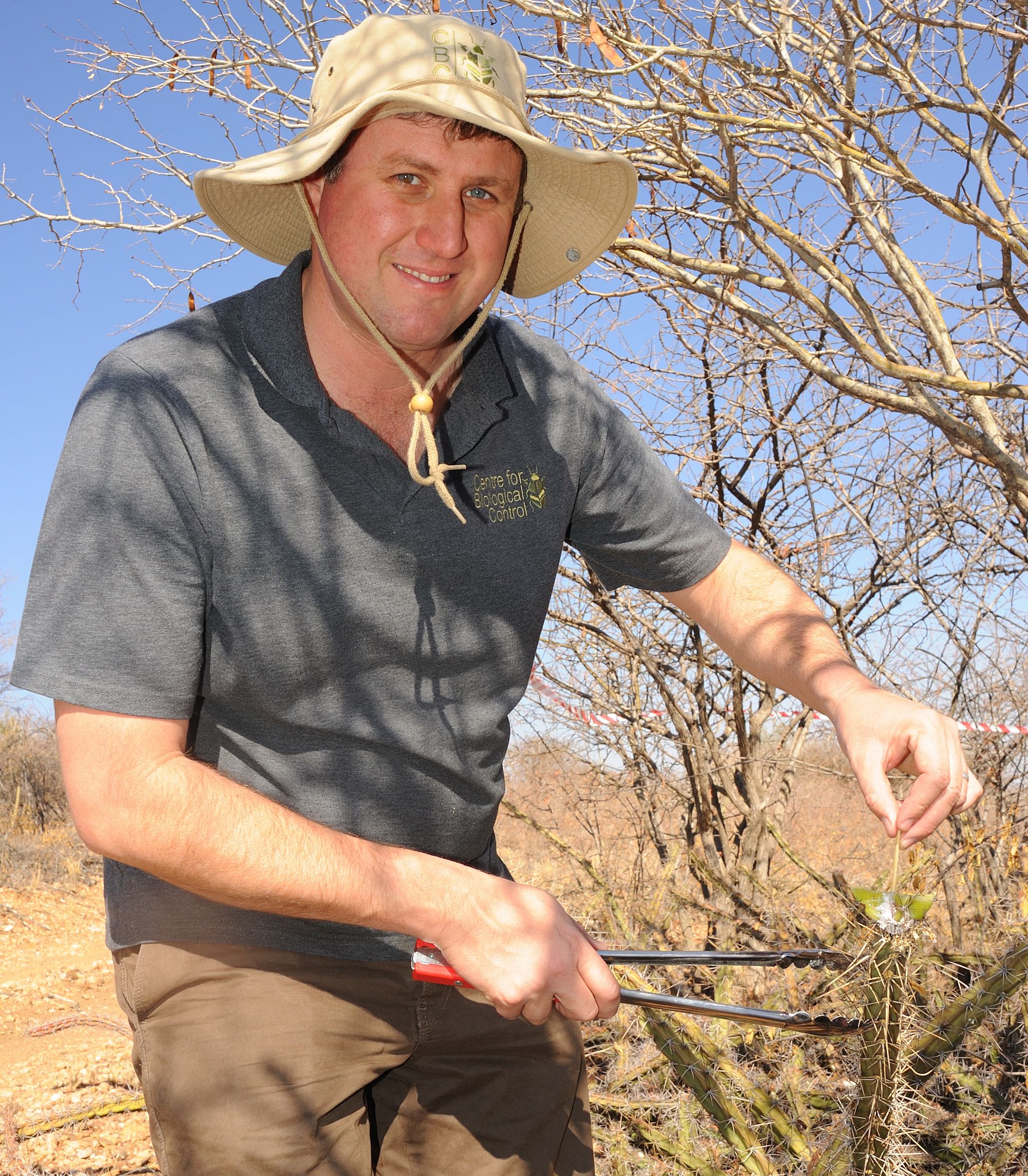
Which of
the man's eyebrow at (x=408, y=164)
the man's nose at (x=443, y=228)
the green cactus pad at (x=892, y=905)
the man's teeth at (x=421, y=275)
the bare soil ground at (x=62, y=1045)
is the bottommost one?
the bare soil ground at (x=62, y=1045)

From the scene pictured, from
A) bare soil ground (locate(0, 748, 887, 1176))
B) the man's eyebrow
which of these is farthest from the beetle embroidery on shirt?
bare soil ground (locate(0, 748, 887, 1176))

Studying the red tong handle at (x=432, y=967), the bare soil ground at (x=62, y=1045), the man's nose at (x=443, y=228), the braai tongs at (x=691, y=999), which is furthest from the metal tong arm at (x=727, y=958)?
the bare soil ground at (x=62, y=1045)

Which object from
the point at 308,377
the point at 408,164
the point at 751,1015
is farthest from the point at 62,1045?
the point at 408,164

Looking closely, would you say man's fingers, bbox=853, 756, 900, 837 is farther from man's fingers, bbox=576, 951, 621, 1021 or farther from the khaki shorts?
the khaki shorts

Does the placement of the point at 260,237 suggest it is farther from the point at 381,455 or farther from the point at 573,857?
the point at 573,857

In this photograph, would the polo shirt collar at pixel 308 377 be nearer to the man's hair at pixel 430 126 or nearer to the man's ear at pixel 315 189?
the man's ear at pixel 315 189

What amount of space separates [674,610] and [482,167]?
308 cm

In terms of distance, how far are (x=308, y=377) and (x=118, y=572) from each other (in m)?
0.55

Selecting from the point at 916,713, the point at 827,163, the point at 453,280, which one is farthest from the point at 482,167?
the point at 827,163

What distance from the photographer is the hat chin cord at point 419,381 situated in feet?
6.68

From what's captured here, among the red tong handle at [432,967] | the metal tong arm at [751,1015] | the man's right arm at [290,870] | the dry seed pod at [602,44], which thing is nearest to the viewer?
the man's right arm at [290,870]

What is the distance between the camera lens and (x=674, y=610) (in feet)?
16.4

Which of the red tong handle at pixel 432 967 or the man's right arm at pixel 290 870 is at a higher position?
the man's right arm at pixel 290 870

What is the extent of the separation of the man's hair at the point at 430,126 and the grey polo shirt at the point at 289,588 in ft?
0.78
